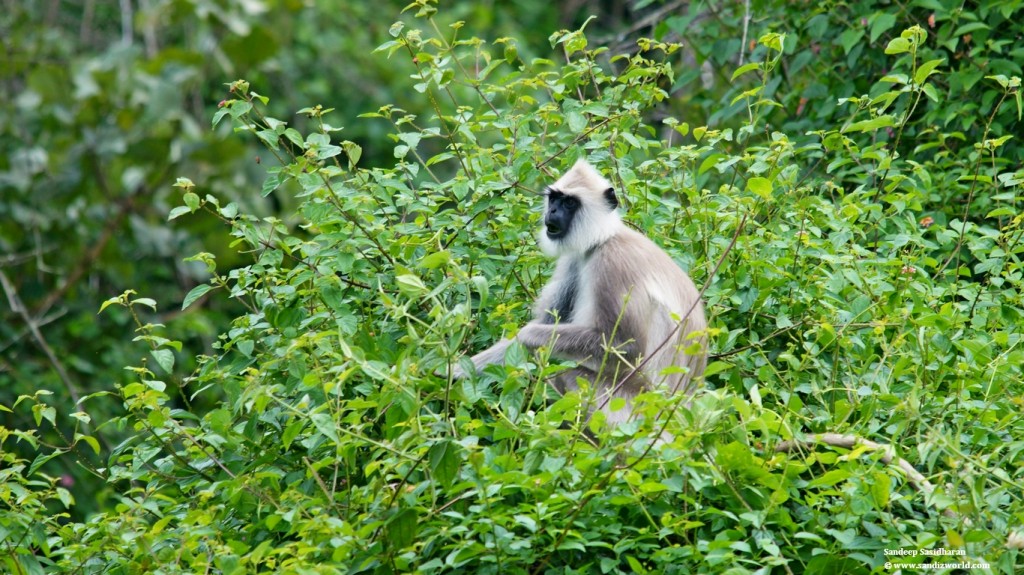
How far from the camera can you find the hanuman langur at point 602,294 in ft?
12.8

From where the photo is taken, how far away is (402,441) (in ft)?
9.05

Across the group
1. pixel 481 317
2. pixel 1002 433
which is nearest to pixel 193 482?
pixel 481 317

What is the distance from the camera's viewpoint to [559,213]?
414cm

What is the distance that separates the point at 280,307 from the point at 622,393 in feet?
3.60

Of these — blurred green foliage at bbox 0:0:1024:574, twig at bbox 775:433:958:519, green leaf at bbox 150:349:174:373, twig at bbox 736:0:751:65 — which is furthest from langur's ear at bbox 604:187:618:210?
twig at bbox 736:0:751:65

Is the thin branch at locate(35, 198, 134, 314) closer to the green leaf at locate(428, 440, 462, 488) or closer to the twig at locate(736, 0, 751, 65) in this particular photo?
the green leaf at locate(428, 440, 462, 488)

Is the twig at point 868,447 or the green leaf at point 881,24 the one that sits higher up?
the green leaf at point 881,24

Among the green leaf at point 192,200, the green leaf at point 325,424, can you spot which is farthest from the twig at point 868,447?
the green leaf at point 192,200

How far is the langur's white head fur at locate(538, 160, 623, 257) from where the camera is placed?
4.11 m

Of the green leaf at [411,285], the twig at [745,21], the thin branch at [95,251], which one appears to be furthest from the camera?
the twig at [745,21]

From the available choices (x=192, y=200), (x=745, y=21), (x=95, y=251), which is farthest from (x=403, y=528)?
(x=745, y=21)

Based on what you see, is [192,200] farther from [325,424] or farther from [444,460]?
[444,460]

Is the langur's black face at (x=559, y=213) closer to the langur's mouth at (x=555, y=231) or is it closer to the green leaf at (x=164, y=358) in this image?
the langur's mouth at (x=555, y=231)

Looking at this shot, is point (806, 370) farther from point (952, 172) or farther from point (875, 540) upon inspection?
point (952, 172)
